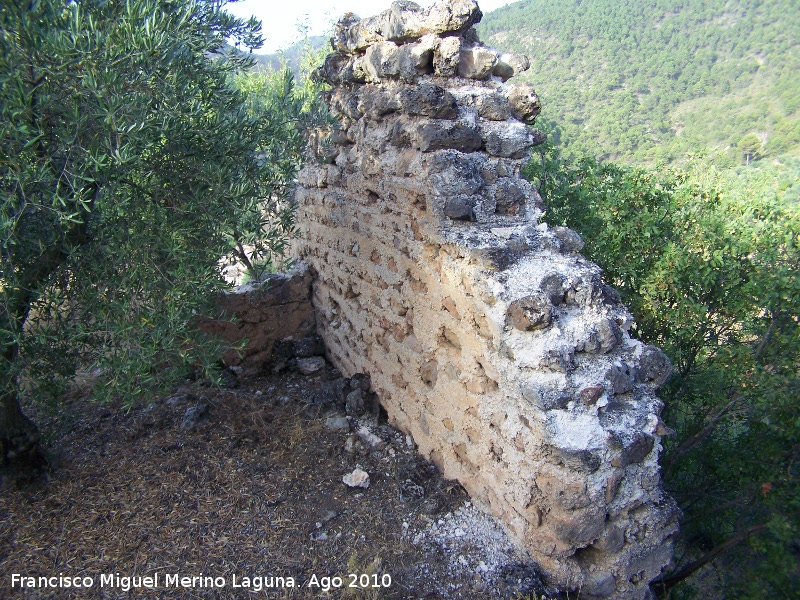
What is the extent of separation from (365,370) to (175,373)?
1.94 meters

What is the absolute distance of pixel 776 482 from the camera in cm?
341

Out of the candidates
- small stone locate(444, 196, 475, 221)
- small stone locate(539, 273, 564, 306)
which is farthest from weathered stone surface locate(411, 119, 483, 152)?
small stone locate(539, 273, 564, 306)

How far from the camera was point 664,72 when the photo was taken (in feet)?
76.8

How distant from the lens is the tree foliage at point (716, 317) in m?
3.55

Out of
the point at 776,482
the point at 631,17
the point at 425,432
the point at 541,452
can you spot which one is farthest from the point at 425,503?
the point at 631,17

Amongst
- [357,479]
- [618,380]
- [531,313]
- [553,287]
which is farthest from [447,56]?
[357,479]

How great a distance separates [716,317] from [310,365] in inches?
159

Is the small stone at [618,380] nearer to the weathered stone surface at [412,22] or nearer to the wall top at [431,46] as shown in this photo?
the wall top at [431,46]

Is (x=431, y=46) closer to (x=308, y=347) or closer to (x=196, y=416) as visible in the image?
(x=308, y=347)

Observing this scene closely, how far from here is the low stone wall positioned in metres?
5.31

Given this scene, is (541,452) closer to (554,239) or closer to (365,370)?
(554,239)

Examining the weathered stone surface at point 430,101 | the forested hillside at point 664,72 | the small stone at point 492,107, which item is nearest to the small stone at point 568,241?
the small stone at point 492,107

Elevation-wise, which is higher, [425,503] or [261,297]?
[261,297]

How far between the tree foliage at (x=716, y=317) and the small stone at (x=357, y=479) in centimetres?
243
